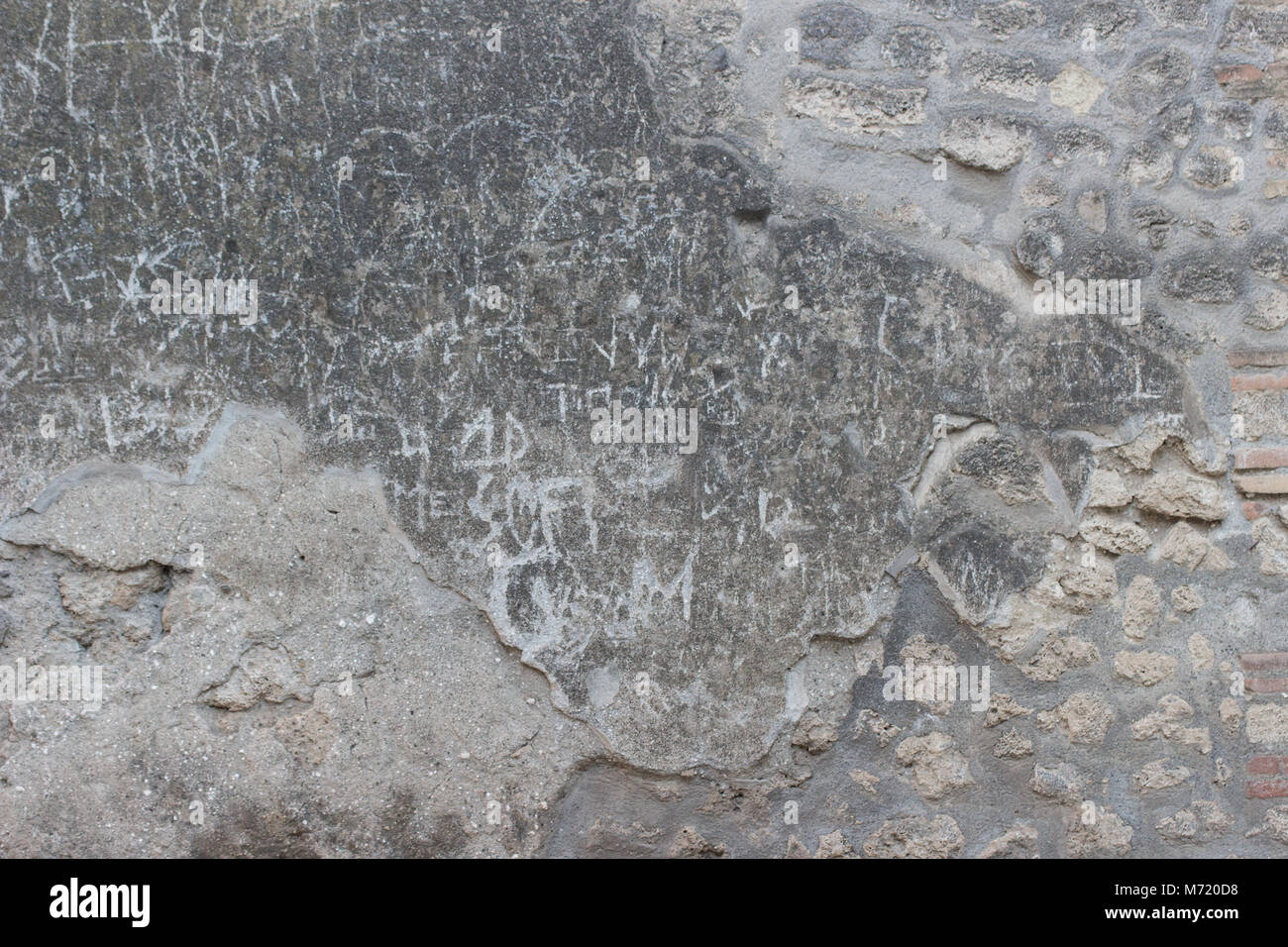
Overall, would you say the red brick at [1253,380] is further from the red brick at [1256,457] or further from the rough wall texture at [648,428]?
the red brick at [1256,457]

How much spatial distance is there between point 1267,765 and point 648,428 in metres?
1.72

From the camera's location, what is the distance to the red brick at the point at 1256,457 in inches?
96.6

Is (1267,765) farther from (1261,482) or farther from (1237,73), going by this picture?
(1237,73)

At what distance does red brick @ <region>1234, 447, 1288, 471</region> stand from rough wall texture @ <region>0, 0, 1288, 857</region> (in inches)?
0.5

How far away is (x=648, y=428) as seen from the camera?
2.34 meters

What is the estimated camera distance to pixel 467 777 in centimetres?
230

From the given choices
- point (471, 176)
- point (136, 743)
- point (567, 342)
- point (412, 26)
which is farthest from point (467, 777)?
point (412, 26)

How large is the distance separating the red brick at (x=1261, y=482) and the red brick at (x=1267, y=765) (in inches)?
25.6

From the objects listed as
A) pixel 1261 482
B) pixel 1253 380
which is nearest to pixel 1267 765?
pixel 1261 482

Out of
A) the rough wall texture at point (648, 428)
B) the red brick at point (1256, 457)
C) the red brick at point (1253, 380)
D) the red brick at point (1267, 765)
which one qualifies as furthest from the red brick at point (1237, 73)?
the red brick at point (1267, 765)

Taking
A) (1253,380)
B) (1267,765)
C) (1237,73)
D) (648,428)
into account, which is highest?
(1237,73)

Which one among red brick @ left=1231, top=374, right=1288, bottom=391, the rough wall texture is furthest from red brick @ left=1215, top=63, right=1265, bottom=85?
red brick @ left=1231, top=374, right=1288, bottom=391

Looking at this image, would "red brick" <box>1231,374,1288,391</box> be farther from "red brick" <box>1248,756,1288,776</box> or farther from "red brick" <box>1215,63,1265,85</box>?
"red brick" <box>1248,756,1288,776</box>

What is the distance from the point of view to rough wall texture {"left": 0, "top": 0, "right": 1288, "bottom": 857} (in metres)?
2.21
